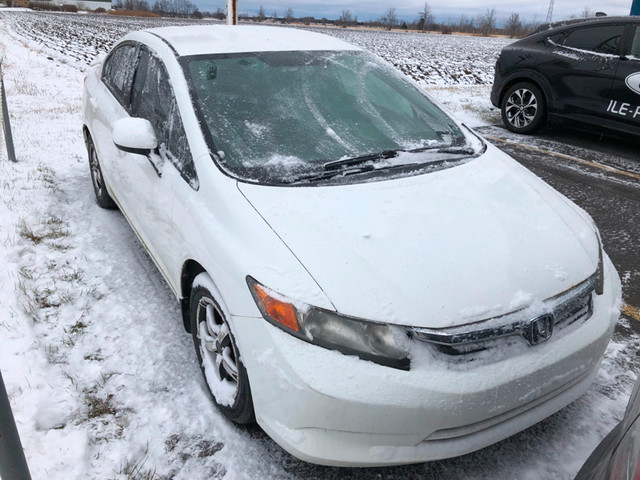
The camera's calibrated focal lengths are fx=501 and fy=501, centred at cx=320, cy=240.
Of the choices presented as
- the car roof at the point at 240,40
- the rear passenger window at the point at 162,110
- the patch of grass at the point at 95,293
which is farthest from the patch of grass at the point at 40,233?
the car roof at the point at 240,40

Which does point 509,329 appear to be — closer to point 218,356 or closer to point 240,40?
point 218,356

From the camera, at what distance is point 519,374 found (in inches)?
69.0

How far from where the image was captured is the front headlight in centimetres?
170

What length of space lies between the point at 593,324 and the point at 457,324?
2.23ft

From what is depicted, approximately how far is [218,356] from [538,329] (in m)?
1.33

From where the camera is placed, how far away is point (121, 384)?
8.07 ft

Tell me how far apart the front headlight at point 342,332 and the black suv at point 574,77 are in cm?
588

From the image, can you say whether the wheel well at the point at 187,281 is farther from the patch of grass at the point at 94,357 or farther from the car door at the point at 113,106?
the car door at the point at 113,106

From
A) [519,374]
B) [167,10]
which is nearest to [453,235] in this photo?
[519,374]

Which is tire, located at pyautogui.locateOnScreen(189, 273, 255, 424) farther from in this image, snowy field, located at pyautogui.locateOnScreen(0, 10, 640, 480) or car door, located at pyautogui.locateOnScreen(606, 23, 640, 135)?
car door, located at pyautogui.locateOnScreen(606, 23, 640, 135)

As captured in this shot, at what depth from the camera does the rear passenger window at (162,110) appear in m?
2.47

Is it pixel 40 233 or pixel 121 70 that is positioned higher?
pixel 121 70

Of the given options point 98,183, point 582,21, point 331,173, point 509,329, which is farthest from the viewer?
point 582,21

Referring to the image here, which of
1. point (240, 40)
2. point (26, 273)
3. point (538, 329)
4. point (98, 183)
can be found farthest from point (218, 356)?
point (98, 183)
